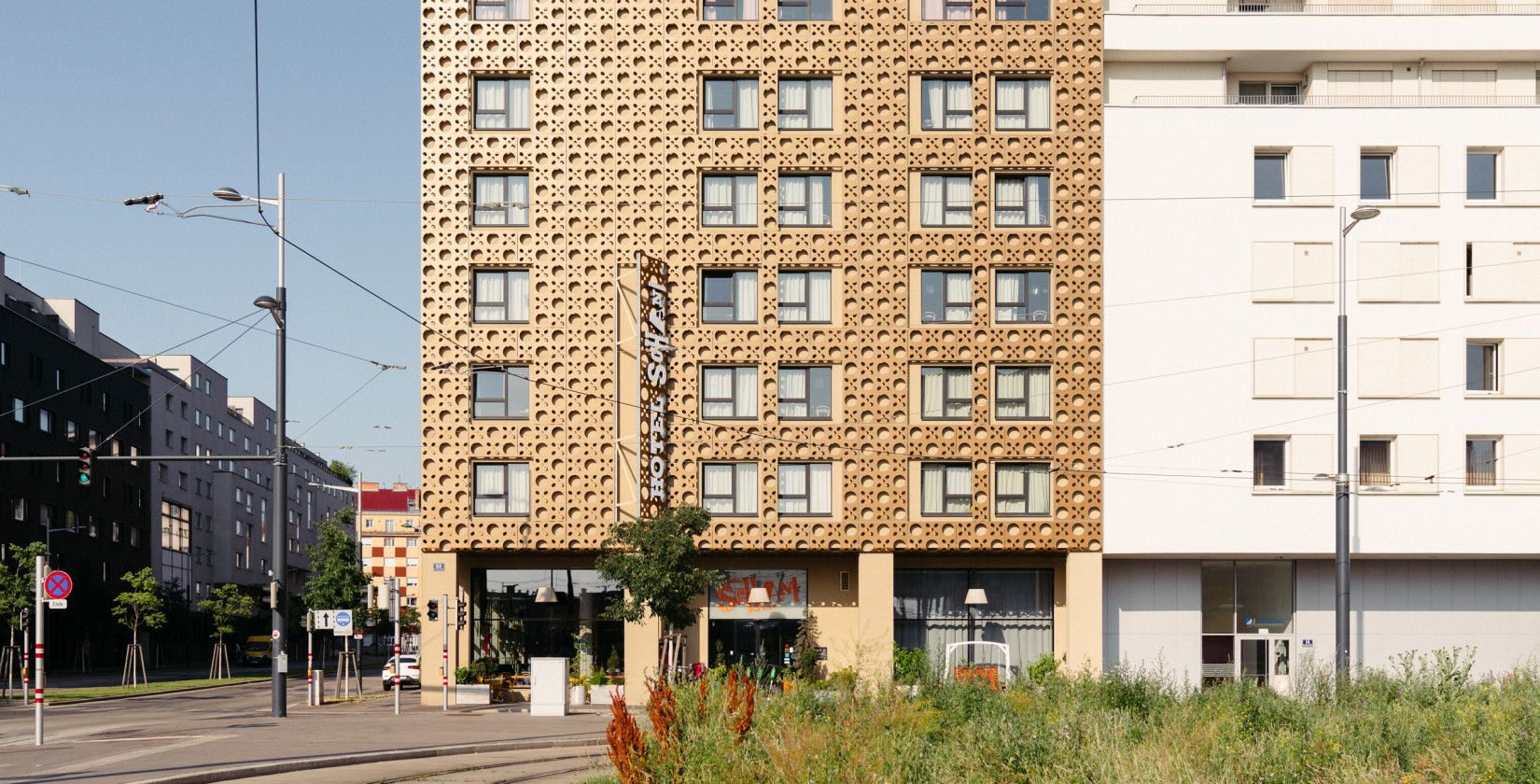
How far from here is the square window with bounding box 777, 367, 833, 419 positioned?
131 ft

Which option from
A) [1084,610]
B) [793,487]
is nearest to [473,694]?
[793,487]

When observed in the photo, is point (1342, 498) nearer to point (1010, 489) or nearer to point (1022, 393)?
point (1010, 489)

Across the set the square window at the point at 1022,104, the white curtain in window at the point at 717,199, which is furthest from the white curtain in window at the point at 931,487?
the square window at the point at 1022,104

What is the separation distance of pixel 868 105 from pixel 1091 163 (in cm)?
688

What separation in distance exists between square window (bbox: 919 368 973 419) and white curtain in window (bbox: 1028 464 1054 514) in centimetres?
263

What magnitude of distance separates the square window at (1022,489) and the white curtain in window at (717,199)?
1120cm

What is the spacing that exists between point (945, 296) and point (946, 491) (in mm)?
5871

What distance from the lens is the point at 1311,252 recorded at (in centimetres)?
3922

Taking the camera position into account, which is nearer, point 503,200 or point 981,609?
point 503,200

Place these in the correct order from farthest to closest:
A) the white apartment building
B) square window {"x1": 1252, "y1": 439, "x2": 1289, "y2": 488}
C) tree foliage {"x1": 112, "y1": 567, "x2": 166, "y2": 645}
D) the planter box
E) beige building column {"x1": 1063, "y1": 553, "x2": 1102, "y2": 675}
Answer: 1. tree foliage {"x1": 112, "y1": 567, "x2": 166, "y2": 645}
2. square window {"x1": 1252, "y1": 439, "x2": 1289, "y2": 488}
3. the white apartment building
4. beige building column {"x1": 1063, "y1": 553, "x2": 1102, "y2": 675}
5. the planter box

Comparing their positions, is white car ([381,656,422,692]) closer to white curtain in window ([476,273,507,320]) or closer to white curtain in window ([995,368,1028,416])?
white curtain in window ([476,273,507,320])

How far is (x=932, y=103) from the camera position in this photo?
132 ft

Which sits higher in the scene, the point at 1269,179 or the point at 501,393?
the point at 1269,179

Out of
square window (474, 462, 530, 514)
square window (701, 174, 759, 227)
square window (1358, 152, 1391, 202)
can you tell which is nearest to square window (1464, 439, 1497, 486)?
square window (1358, 152, 1391, 202)
